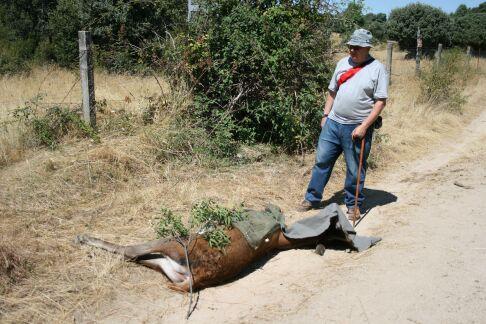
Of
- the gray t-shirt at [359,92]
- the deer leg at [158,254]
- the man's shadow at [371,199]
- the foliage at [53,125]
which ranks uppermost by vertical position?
the gray t-shirt at [359,92]

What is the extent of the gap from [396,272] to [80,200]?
129 inches

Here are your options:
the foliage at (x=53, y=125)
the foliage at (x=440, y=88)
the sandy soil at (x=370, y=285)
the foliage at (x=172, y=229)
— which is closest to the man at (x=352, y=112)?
the sandy soil at (x=370, y=285)

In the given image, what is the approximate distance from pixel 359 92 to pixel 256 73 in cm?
261

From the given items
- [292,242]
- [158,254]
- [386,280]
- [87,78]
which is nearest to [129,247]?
[158,254]

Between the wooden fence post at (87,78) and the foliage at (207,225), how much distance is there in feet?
10.6

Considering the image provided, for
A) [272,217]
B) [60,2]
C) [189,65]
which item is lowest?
[272,217]

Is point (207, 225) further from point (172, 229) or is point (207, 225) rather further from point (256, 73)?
point (256, 73)

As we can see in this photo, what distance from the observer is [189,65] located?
24.6 feet

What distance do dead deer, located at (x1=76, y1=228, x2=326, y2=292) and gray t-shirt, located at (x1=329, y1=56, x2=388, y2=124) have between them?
1.86m

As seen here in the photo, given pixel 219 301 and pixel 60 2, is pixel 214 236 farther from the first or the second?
pixel 60 2

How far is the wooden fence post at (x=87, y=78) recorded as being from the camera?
22.6ft

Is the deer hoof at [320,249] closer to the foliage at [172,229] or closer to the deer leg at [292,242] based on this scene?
the deer leg at [292,242]

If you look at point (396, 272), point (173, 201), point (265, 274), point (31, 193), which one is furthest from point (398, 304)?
point (31, 193)

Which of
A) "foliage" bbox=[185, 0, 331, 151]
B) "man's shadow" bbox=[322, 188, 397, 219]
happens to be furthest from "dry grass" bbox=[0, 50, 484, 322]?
"foliage" bbox=[185, 0, 331, 151]
